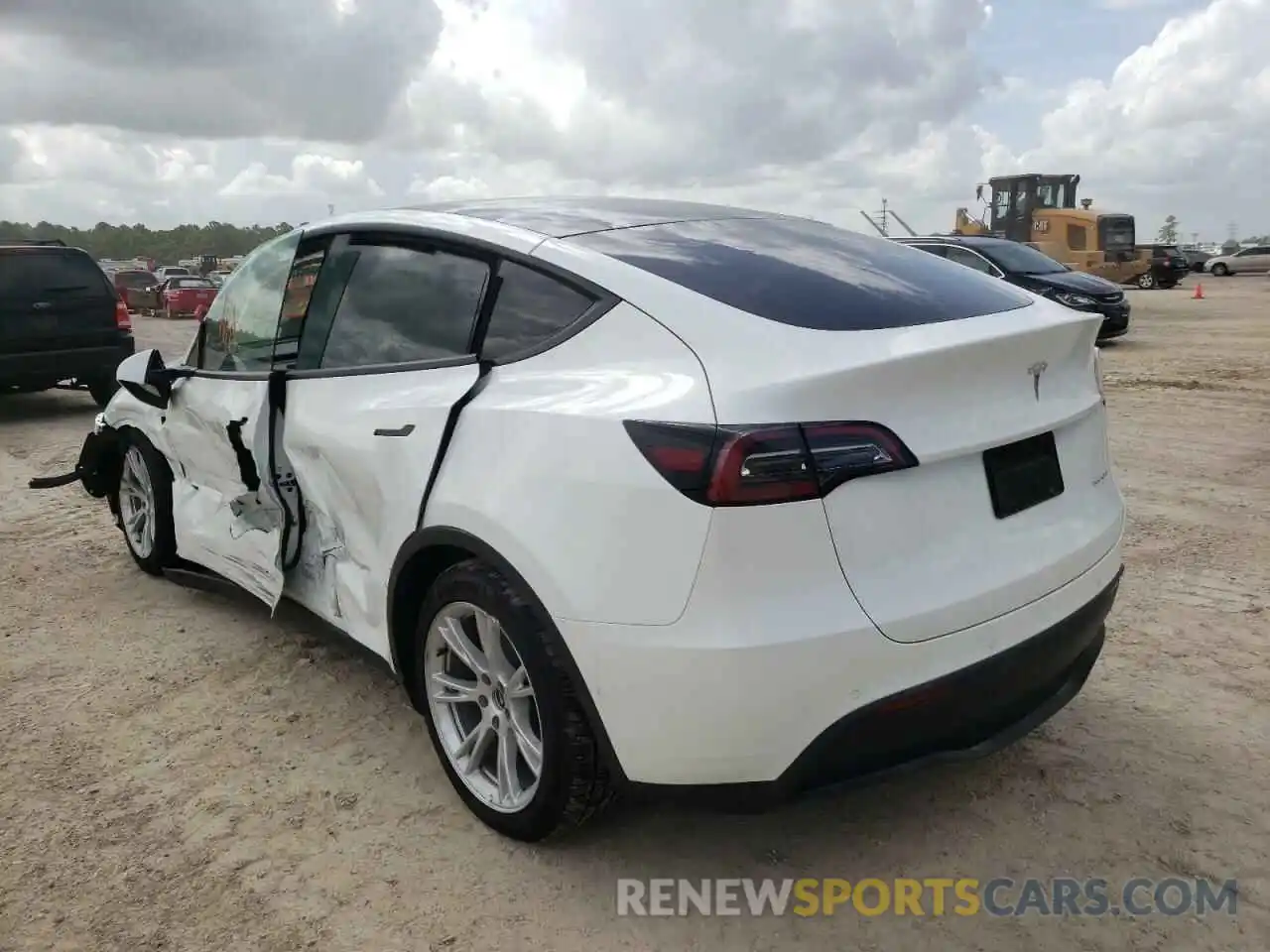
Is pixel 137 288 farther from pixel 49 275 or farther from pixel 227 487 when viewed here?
pixel 227 487

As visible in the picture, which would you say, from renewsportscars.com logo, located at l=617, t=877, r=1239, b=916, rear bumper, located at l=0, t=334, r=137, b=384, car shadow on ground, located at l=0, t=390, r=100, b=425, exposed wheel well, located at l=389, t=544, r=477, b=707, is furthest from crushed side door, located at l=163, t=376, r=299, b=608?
car shadow on ground, located at l=0, t=390, r=100, b=425

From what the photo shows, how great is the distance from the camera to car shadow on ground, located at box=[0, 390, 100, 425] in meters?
10.6

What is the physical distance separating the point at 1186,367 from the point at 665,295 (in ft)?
38.5

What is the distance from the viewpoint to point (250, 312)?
159 inches

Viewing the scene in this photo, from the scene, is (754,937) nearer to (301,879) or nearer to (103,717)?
(301,879)

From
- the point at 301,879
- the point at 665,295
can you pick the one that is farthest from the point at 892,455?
the point at 301,879

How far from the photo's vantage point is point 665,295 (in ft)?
8.05

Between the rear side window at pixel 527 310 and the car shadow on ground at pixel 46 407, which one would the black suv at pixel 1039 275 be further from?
the rear side window at pixel 527 310

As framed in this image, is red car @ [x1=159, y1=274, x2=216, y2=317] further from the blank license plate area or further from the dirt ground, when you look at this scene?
the blank license plate area

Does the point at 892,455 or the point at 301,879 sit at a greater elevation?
the point at 892,455

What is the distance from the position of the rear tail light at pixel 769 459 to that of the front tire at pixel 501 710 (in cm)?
56

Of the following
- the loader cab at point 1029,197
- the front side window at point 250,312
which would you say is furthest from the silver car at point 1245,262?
the front side window at point 250,312

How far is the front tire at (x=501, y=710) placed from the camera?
2426 millimetres

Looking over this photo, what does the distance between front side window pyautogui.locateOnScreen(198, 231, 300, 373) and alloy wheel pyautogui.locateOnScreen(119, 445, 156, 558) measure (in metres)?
0.88
